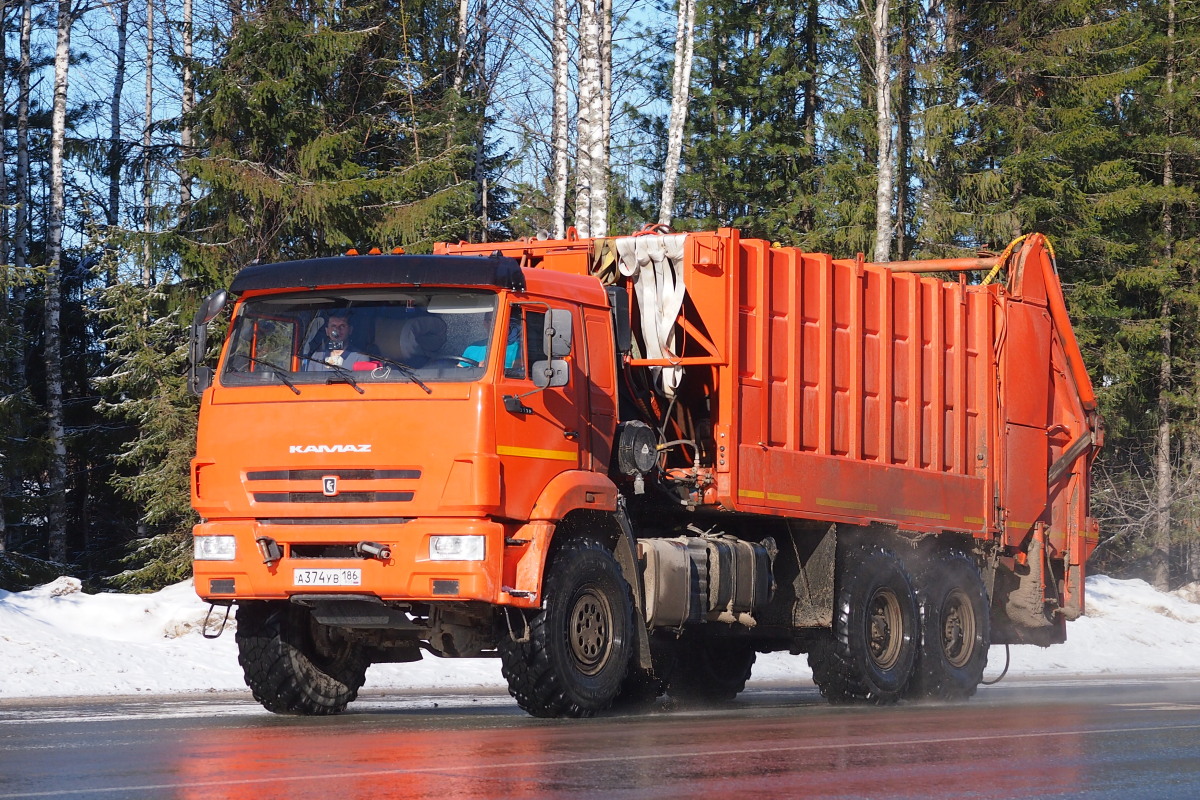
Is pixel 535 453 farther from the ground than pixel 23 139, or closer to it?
closer to it

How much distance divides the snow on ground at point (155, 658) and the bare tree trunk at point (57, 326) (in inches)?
392

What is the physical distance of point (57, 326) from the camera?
3033 cm

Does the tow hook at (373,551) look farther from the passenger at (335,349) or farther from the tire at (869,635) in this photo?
the tire at (869,635)

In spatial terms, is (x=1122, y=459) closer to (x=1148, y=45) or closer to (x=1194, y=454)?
(x=1194, y=454)

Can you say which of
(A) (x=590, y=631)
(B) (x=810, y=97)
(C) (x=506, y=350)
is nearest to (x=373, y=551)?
(C) (x=506, y=350)

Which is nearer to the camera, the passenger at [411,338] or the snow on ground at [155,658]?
the passenger at [411,338]

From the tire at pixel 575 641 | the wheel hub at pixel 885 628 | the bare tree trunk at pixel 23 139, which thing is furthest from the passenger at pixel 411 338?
the bare tree trunk at pixel 23 139

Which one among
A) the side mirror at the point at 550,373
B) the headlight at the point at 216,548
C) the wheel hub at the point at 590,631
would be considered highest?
the side mirror at the point at 550,373

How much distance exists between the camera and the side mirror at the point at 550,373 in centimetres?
1060

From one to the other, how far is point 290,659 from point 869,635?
194 inches

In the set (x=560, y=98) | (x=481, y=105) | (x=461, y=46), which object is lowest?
(x=560, y=98)

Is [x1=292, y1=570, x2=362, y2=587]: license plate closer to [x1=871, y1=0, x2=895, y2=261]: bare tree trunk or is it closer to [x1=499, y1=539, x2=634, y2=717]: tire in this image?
[x1=499, y1=539, x2=634, y2=717]: tire

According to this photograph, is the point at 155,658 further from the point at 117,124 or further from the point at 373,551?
the point at 117,124

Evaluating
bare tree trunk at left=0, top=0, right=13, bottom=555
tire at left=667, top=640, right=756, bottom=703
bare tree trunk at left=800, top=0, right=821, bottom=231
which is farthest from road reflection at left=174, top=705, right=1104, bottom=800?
bare tree trunk at left=800, top=0, right=821, bottom=231
